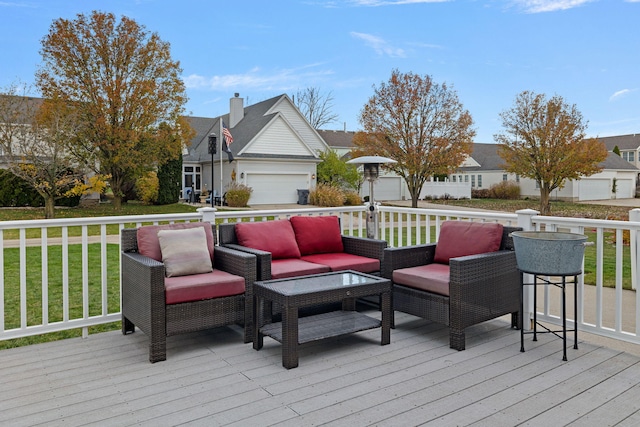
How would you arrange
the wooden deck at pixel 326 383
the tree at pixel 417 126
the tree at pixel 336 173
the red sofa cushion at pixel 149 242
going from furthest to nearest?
the tree at pixel 336 173 < the tree at pixel 417 126 < the red sofa cushion at pixel 149 242 < the wooden deck at pixel 326 383

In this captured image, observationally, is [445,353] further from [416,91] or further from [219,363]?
[416,91]

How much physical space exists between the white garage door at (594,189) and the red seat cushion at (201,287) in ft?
97.6

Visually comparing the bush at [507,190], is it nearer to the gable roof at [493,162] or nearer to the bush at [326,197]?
the gable roof at [493,162]

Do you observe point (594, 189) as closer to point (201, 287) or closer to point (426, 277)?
point (426, 277)

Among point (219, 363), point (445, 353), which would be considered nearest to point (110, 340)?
point (219, 363)

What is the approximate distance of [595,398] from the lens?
2514 millimetres

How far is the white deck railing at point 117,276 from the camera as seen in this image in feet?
10.9

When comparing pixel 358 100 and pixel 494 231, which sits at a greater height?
pixel 358 100

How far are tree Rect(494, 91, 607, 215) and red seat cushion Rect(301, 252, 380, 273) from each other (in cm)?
1797

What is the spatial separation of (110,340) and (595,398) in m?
3.32

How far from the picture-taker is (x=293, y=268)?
381 cm

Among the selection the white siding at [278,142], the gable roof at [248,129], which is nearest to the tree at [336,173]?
the gable roof at [248,129]

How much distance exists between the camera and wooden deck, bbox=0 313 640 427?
2322 millimetres

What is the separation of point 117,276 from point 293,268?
386 cm
